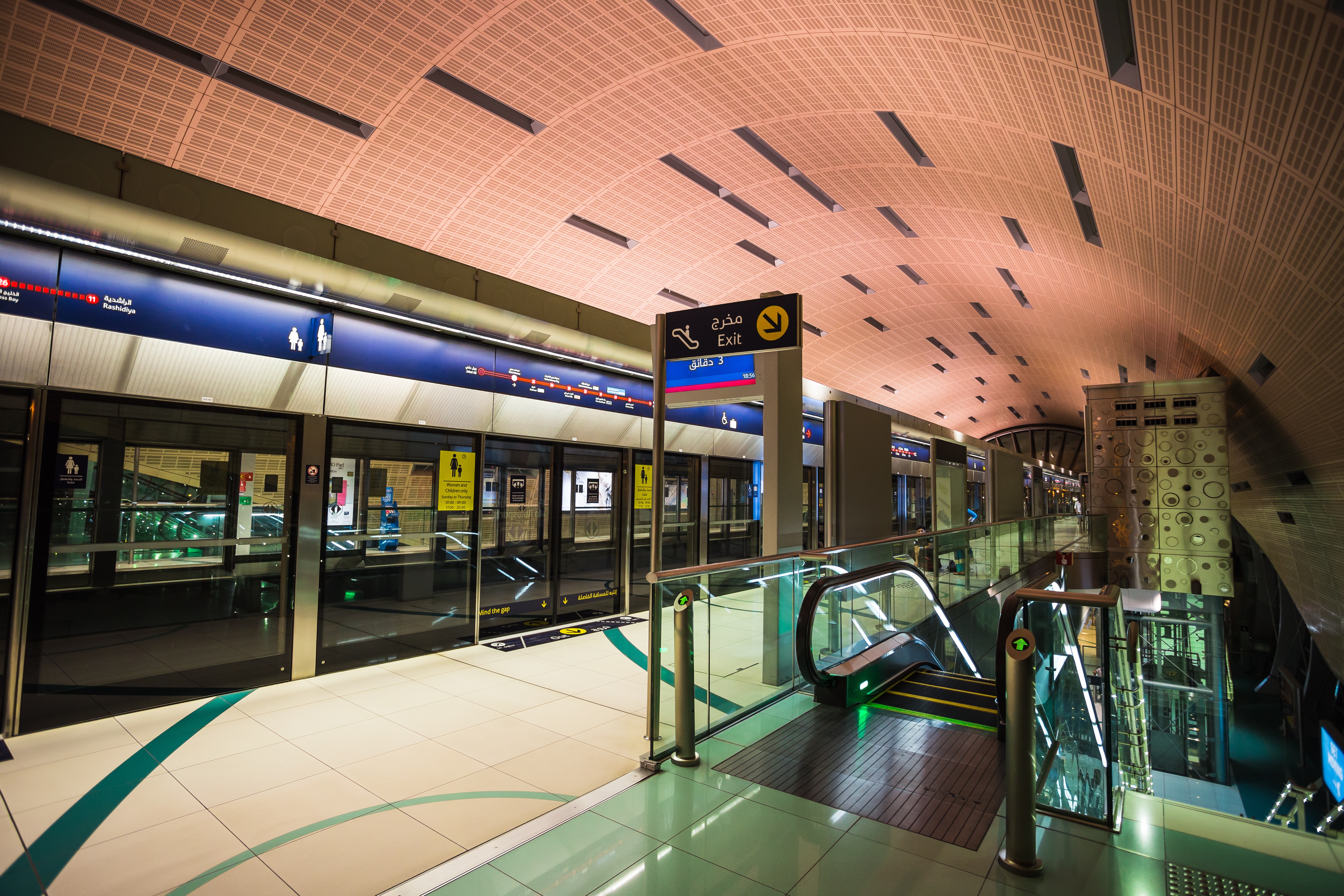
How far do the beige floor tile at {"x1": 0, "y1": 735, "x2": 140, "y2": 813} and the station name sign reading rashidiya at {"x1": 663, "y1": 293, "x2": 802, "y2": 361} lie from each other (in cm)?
454

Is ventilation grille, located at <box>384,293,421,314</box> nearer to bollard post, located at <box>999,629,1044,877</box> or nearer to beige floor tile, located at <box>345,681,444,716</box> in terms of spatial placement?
beige floor tile, located at <box>345,681,444,716</box>

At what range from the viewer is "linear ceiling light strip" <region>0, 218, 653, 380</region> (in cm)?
430

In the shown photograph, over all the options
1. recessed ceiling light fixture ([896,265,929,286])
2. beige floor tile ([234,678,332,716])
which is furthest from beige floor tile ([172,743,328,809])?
recessed ceiling light fixture ([896,265,929,286])

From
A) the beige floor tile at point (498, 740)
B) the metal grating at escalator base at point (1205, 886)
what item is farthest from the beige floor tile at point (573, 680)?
the metal grating at escalator base at point (1205, 886)

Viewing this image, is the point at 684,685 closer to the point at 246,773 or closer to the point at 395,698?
the point at 246,773

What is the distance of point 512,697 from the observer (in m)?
5.35

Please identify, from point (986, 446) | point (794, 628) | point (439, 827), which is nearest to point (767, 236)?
point (986, 446)

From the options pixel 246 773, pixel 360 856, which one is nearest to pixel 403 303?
pixel 246 773

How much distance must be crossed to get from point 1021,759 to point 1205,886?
0.70 metres

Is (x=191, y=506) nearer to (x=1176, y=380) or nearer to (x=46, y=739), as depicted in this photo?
(x=46, y=739)

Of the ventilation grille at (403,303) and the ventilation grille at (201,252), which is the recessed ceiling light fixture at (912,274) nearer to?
the ventilation grille at (403,303)

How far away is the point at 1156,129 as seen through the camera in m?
4.84

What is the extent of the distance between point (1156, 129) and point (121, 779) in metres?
8.43

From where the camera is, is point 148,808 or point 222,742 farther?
point 222,742
